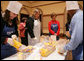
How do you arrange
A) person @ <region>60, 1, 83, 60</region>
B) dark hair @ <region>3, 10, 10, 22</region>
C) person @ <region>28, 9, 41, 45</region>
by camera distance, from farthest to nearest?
person @ <region>28, 9, 41, 45</region> < dark hair @ <region>3, 10, 10, 22</region> < person @ <region>60, 1, 83, 60</region>

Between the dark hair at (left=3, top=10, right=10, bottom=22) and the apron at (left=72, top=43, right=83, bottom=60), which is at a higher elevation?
the dark hair at (left=3, top=10, right=10, bottom=22)

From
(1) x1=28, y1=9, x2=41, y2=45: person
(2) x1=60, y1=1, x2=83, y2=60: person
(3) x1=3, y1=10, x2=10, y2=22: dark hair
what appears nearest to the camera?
(2) x1=60, y1=1, x2=83, y2=60: person

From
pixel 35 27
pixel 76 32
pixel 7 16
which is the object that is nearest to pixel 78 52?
pixel 76 32

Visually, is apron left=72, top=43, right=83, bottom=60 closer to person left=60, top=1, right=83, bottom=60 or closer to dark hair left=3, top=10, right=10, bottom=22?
person left=60, top=1, right=83, bottom=60

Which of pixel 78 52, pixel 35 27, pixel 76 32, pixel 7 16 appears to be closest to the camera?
pixel 76 32

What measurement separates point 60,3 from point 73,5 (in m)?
4.72

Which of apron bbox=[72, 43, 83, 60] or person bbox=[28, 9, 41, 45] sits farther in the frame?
person bbox=[28, 9, 41, 45]

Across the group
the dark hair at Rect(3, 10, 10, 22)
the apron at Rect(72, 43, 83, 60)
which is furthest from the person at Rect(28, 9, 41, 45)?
the apron at Rect(72, 43, 83, 60)

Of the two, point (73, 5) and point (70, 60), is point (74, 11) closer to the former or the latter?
point (73, 5)

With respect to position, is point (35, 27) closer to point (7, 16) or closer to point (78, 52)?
point (7, 16)

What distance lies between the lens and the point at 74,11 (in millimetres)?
903

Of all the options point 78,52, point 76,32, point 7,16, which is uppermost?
point 7,16

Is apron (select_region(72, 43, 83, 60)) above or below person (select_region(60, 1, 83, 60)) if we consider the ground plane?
below

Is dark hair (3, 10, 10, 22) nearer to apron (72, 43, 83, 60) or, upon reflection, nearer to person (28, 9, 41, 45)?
person (28, 9, 41, 45)
